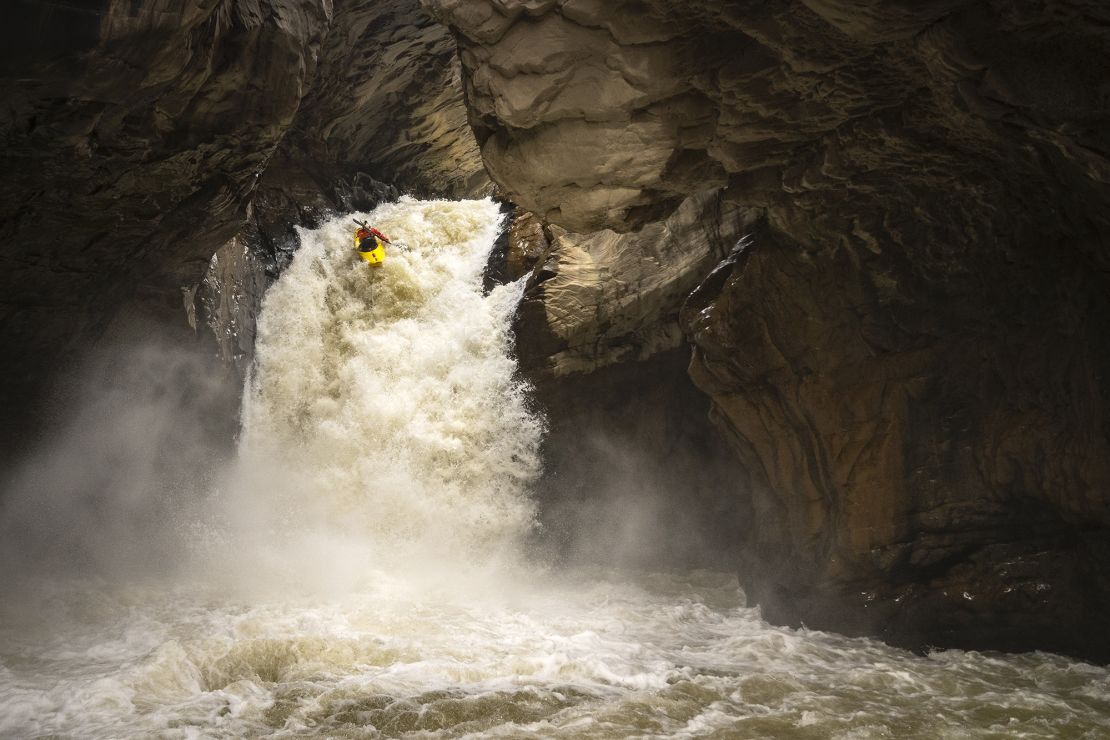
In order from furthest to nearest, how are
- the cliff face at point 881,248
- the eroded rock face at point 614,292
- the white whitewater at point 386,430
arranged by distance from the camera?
the white whitewater at point 386,430, the eroded rock face at point 614,292, the cliff face at point 881,248

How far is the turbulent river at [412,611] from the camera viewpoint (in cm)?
587

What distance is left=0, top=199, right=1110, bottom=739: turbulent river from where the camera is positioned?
5871 millimetres

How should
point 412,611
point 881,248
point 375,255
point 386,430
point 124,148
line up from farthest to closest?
point 375,255 → point 386,430 → point 412,611 → point 881,248 → point 124,148

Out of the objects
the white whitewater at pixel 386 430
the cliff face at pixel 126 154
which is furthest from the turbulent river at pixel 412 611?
the cliff face at pixel 126 154

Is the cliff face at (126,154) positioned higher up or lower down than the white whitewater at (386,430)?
higher up

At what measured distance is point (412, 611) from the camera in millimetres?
8719

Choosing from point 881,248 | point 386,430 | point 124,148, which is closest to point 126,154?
point 124,148

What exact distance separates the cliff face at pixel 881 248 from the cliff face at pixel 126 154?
2091 mm

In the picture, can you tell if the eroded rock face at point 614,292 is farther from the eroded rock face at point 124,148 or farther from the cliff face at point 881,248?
the eroded rock face at point 124,148

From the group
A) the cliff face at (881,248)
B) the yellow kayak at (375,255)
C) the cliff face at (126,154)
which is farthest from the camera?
the yellow kayak at (375,255)

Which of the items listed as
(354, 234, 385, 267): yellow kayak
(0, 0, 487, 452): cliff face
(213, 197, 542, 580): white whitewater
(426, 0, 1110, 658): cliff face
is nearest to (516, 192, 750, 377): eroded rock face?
(213, 197, 542, 580): white whitewater

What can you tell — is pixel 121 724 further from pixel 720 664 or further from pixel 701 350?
pixel 701 350

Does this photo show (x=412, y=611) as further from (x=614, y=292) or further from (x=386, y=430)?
(x=614, y=292)

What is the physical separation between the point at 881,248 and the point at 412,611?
5.68 m
